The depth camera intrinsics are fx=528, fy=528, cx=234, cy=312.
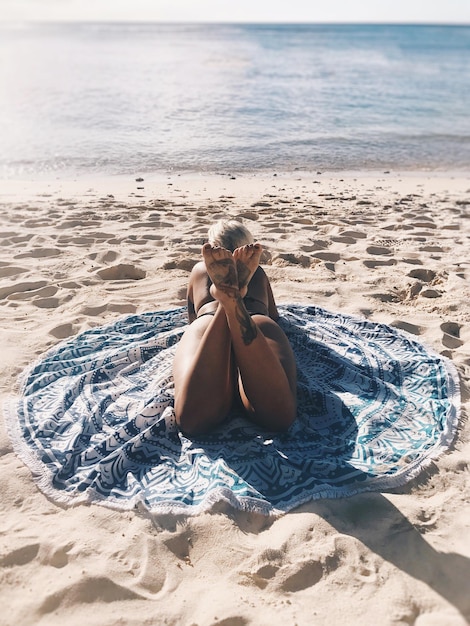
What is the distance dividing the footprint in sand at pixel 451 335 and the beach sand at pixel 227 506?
0.01m

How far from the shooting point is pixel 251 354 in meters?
2.46

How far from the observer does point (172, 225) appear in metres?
6.08

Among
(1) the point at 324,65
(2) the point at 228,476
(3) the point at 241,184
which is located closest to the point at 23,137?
(3) the point at 241,184

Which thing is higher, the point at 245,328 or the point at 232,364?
the point at 245,328

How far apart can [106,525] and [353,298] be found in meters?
2.83

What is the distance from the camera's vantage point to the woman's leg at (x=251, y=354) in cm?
242

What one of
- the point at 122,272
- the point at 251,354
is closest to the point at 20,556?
the point at 251,354

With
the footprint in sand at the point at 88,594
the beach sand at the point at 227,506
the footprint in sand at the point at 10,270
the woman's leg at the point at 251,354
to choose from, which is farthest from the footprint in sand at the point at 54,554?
the footprint in sand at the point at 10,270

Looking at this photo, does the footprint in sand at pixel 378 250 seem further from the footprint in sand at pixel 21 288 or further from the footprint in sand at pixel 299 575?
the footprint in sand at pixel 299 575

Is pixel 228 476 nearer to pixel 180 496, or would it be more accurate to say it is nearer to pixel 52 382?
pixel 180 496

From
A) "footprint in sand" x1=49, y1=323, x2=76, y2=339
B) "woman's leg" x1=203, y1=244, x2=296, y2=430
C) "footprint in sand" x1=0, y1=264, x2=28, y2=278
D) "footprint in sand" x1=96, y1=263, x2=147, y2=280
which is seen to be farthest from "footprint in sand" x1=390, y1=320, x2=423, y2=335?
"footprint in sand" x1=0, y1=264, x2=28, y2=278

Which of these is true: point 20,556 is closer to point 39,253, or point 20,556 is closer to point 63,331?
point 63,331

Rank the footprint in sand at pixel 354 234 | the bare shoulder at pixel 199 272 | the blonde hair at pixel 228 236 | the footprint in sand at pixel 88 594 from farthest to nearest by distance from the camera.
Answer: the footprint in sand at pixel 354 234 → the bare shoulder at pixel 199 272 → the blonde hair at pixel 228 236 → the footprint in sand at pixel 88 594

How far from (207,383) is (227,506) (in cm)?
60
